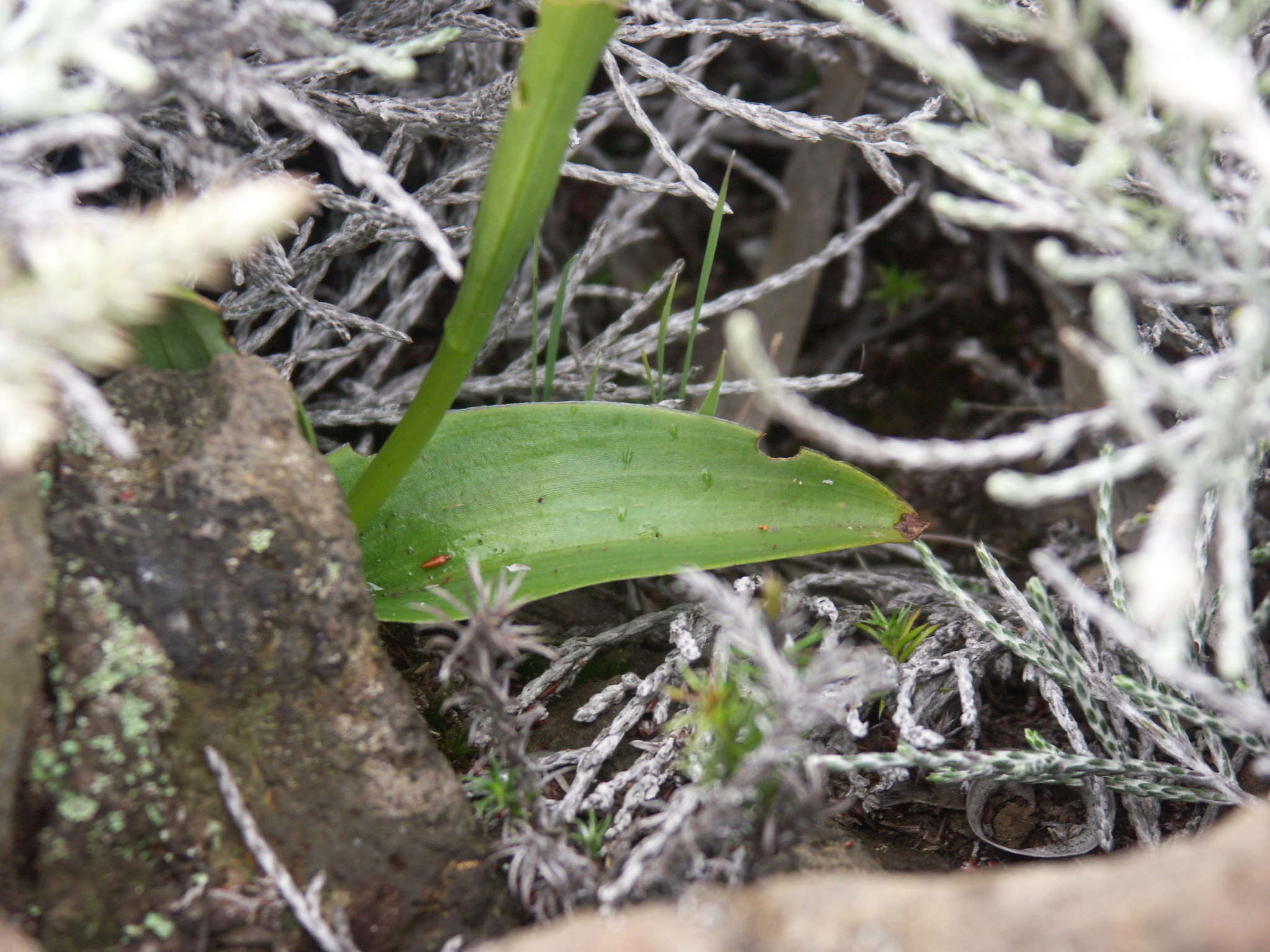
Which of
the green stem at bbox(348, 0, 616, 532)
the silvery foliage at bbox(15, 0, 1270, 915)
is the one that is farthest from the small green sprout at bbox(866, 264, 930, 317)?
the green stem at bbox(348, 0, 616, 532)

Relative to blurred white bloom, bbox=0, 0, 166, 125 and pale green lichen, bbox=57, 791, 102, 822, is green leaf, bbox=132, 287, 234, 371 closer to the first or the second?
blurred white bloom, bbox=0, 0, 166, 125

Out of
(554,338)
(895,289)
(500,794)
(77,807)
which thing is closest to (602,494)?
(554,338)

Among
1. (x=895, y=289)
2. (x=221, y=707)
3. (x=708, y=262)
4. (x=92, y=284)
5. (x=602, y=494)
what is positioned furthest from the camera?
(x=895, y=289)

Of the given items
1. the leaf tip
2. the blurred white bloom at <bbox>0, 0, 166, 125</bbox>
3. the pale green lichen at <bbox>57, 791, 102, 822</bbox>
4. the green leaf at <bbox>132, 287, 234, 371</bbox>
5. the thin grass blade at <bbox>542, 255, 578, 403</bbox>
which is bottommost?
the pale green lichen at <bbox>57, 791, 102, 822</bbox>

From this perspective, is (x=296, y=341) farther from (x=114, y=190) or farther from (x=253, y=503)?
(x=253, y=503)

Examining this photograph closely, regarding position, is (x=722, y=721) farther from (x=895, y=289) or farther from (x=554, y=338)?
(x=895, y=289)

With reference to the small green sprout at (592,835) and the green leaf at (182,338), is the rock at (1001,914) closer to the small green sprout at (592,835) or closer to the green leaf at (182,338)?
the small green sprout at (592,835)

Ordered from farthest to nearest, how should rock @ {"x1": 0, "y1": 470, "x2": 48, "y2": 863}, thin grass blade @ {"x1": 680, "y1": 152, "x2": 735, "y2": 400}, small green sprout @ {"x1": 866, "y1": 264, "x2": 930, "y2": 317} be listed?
1. small green sprout @ {"x1": 866, "y1": 264, "x2": 930, "y2": 317}
2. thin grass blade @ {"x1": 680, "y1": 152, "x2": 735, "y2": 400}
3. rock @ {"x1": 0, "y1": 470, "x2": 48, "y2": 863}
